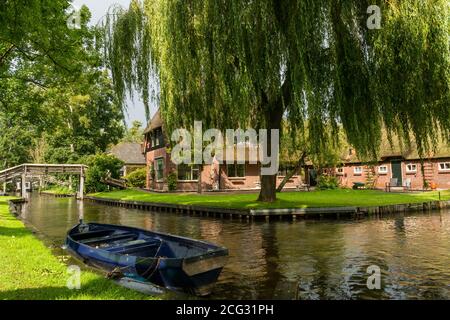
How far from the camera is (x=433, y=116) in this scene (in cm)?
1334

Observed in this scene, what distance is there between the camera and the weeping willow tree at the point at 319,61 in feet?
40.9

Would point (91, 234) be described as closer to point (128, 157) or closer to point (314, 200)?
point (314, 200)

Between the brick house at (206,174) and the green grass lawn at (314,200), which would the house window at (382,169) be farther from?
the green grass lawn at (314,200)

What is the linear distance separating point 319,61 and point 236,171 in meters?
25.1

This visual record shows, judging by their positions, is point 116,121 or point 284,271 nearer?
point 284,271

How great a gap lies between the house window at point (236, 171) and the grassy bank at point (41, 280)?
2838 cm

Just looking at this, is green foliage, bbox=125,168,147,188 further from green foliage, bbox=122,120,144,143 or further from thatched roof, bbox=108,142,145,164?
green foliage, bbox=122,120,144,143

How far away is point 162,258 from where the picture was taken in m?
7.28

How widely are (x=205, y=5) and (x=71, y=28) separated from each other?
6.48m

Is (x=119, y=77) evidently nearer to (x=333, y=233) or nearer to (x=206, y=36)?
(x=206, y=36)

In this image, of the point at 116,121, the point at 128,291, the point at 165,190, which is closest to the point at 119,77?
the point at 128,291

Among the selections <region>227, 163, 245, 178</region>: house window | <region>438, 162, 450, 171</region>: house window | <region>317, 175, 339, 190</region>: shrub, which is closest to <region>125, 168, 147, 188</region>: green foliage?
<region>227, 163, 245, 178</region>: house window

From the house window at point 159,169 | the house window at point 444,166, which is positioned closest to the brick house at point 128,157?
the house window at point 159,169

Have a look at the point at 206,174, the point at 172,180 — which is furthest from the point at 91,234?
Result: the point at 206,174
